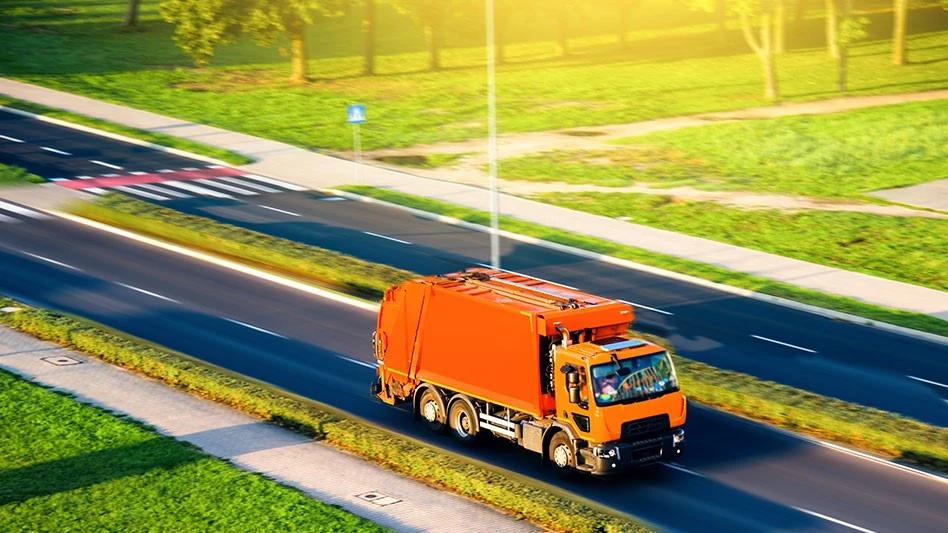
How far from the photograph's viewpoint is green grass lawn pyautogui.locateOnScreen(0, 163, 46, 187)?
4541 centimetres

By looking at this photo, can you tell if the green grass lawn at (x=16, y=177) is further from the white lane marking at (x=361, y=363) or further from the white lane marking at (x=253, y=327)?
the white lane marking at (x=361, y=363)

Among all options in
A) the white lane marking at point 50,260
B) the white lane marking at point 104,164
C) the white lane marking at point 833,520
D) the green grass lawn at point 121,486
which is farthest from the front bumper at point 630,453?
the white lane marking at point 104,164

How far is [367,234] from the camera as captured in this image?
4062 centimetres

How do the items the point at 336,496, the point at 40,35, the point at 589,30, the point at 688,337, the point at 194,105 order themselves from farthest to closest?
the point at 589,30
the point at 40,35
the point at 194,105
the point at 688,337
the point at 336,496

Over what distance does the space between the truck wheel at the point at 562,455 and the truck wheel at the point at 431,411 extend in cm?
271

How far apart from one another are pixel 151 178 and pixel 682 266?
70.9 ft

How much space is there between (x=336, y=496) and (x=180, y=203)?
82.1 feet

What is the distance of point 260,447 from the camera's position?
904 inches

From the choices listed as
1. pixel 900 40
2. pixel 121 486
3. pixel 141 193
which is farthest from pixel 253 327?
pixel 900 40

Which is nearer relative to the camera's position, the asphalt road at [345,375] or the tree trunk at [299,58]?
the asphalt road at [345,375]

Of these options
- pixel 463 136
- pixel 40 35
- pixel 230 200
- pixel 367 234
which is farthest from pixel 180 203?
pixel 40 35

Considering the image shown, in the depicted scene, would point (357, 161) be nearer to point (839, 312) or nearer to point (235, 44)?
point (839, 312)

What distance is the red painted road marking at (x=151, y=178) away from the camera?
45597 millimetres

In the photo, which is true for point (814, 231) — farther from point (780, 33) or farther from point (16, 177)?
point (780, 33)
